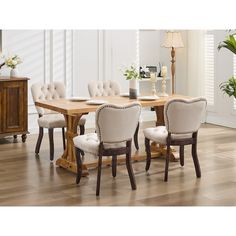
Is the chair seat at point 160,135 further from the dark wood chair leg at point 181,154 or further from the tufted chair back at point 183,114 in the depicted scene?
the dark wood chair leg at point 181,154

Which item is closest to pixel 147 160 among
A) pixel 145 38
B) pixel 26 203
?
pixel 26 203

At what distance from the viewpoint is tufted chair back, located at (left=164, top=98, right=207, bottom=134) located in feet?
15.0

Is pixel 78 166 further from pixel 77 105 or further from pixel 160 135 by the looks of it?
pixel 160 135

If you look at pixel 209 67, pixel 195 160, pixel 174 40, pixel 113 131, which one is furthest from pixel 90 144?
pixel 209 67

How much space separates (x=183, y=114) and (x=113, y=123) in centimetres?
78

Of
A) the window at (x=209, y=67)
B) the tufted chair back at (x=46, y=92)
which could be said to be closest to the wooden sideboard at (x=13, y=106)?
the tufted chair back at (x=46, y=92)

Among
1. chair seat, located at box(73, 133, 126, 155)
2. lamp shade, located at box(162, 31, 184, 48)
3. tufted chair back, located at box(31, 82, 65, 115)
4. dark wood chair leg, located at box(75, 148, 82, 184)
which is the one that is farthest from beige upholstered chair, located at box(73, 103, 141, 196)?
lamp shade, located at box(162, 31, 184, 48)

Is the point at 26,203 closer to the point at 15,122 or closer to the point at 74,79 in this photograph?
the point at 15,122

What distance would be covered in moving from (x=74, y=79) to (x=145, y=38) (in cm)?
200

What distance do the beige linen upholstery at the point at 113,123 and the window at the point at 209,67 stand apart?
4115 mm

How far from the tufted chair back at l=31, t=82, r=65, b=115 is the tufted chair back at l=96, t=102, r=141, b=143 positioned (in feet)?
5.70

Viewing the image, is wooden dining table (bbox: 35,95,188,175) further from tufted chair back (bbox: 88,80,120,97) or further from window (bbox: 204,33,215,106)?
window (bbox: 204,33,215,106)
